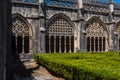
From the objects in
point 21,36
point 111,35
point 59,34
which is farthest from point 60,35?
point 111,35

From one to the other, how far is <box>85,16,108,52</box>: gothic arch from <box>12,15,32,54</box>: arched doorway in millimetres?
6570

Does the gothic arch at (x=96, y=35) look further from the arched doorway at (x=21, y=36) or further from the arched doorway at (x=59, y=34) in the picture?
the arched doorway at (x=21, y=36)

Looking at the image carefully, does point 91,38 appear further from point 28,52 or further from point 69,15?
point 28,52

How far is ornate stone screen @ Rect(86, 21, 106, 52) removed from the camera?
23828 millimetres

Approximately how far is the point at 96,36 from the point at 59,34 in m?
4.72

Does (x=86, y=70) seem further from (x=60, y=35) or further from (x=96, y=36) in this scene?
(x=96, y=36)

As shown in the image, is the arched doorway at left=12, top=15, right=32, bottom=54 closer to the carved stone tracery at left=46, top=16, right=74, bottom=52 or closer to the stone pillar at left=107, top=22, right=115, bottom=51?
the carved stone tracery at left=46, top=16, right=74, bottom=52

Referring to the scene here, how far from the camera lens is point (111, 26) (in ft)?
81.2

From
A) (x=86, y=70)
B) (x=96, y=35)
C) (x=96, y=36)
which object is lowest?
(x=86, y=70)

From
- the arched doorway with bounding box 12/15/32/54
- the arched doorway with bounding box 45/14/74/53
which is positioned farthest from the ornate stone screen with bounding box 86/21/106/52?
the arched doorway with bounding box 12/15/32/54

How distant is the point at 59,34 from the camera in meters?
22.1

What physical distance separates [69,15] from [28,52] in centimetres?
558

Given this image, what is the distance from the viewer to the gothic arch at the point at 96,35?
23.8 meters

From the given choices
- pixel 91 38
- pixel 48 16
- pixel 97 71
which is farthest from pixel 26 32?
pixel 97 71
